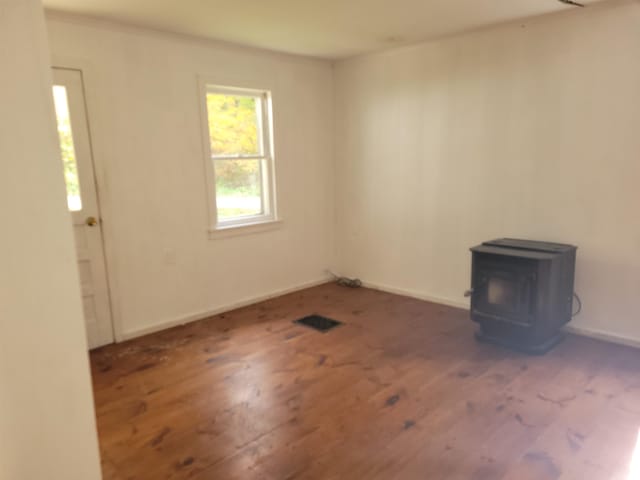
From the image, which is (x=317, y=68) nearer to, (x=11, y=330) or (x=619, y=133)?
(x=619, y=133)

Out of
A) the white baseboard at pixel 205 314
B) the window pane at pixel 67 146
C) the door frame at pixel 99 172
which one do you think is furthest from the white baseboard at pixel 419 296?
the window pane at pixel 67 146

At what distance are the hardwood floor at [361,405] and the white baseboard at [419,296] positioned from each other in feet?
1.52

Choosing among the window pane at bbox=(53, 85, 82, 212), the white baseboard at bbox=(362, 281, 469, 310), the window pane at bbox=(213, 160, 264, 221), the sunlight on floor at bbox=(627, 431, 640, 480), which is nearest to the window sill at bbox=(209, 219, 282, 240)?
the window pane at bbox=(213, 160, 264, 221)

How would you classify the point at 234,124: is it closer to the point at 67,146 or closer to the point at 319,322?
the point at 67,146

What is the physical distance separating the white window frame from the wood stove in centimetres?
217

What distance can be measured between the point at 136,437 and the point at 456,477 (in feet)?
5.34

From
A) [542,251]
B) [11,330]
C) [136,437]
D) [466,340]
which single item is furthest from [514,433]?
[11,330]

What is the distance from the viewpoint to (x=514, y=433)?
226cm

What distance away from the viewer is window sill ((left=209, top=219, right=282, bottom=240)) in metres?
4.14

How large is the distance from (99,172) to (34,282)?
2.39 m

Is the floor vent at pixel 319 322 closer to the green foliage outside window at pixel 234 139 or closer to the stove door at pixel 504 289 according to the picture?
the stove door at pixel 504 289

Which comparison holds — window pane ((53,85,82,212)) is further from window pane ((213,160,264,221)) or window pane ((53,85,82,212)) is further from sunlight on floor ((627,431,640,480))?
sunlight on floor ((627,431,640,480))

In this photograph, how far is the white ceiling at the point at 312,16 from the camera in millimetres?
2918

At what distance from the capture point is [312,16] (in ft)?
10.4
